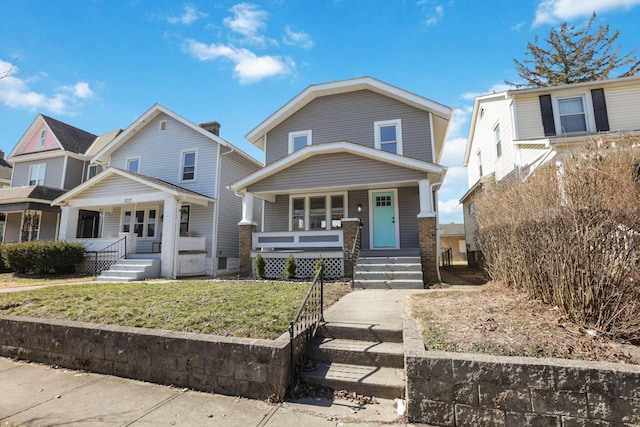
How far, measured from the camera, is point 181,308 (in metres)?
5.98

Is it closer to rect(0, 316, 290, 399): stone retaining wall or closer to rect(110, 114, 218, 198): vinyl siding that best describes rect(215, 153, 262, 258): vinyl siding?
rect(110, 114, 218, 198): vinyl siding

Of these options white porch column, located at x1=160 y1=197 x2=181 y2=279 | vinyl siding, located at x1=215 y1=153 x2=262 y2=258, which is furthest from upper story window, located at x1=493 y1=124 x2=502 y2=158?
white porch column, located at x1=160 y1=197 x2=181 y2=279

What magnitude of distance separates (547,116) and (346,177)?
9.12 m

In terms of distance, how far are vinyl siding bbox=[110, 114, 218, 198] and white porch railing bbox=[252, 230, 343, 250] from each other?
5.17 m

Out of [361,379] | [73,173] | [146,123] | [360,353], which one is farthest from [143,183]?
[361,379]

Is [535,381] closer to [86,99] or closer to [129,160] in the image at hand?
A: [86,99]

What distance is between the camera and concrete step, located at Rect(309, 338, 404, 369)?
4.15 m

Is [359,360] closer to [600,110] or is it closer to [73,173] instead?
[600,110]

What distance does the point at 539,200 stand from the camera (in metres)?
5.32

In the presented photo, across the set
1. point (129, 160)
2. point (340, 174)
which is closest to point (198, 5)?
point (340, 174)

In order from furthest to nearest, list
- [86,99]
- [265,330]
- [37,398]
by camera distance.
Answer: [86,99] → [265,330] → [37,398]

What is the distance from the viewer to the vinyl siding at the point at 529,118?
13.3 m

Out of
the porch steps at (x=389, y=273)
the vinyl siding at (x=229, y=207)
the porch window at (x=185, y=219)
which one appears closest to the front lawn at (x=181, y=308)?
the porch steps at (x=389, y=273)

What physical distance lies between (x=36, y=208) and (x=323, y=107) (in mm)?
17065
